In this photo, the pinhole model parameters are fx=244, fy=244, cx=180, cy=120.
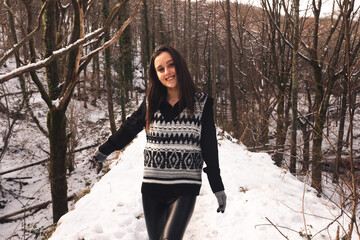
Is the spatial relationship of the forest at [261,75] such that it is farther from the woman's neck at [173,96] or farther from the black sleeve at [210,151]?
the woman's neck at [173,96]

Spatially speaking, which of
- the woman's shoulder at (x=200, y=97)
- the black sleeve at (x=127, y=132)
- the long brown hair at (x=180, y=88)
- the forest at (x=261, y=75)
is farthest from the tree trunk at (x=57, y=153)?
the woman's shoulder at (x=200, y=97)

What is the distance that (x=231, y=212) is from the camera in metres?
3.89

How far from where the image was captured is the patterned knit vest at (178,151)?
6.38ft

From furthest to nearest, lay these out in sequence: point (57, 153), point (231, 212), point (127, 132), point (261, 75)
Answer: point (261, 75) → point (57, 153) → point (231, 212) → point (127, 132)

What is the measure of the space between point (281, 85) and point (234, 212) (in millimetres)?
6574

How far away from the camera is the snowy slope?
131 inches

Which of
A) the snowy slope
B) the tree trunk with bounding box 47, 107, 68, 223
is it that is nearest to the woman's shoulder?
the snowy slope

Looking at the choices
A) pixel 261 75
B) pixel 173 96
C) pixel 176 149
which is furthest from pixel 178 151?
pixel 261 75

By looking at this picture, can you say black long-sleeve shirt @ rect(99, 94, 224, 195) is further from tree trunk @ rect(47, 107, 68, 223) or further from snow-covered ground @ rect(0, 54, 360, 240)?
tree trunk @ rect(47, 107, 68, 223)

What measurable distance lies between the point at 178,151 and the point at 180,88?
0.52 metres

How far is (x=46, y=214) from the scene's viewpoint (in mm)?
9242

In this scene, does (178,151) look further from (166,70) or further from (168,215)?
(166,70)

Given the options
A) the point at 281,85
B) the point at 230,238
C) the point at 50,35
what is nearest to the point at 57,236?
the point at 230,238

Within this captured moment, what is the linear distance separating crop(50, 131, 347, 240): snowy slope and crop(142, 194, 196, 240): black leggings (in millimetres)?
1432
